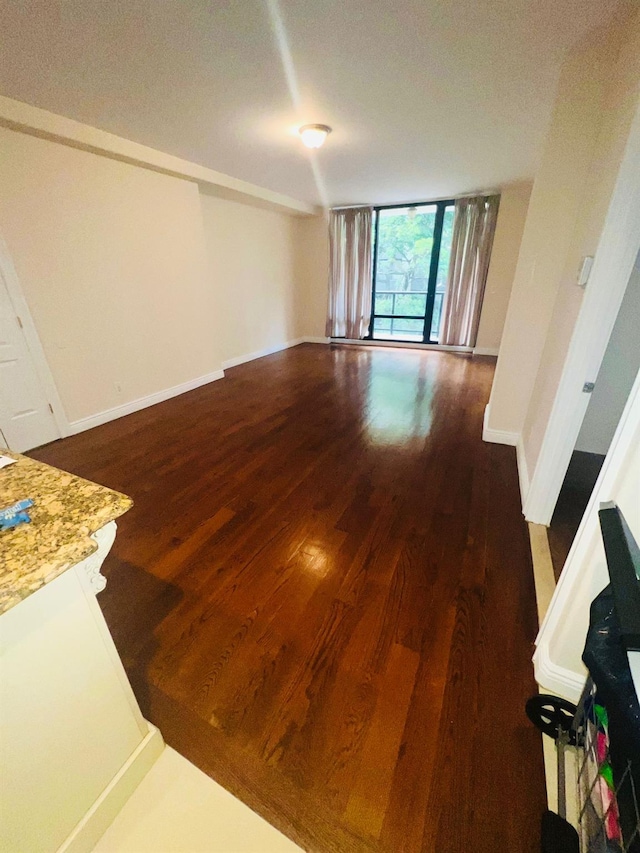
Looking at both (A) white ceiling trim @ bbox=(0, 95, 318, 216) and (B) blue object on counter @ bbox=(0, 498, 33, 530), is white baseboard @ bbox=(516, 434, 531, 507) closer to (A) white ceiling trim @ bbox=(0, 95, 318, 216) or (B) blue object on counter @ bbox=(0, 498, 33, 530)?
(B) blue object on counter @ bbox=(0, 498, 33, 530)

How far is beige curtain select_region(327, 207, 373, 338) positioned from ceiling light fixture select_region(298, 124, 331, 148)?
3319mm

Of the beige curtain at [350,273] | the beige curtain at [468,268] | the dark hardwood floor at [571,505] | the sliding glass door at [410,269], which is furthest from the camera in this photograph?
the beige curtain at [350,273]

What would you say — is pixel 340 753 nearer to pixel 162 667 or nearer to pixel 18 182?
pixel 162 667

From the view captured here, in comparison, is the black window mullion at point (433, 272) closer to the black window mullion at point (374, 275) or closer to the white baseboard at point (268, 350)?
the black window mullion at point (374, 275)

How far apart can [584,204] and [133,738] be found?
305 cm

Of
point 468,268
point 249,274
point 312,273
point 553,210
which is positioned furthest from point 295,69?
point 312,273

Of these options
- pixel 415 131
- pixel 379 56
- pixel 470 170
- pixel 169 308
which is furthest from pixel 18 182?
pixel 470 170

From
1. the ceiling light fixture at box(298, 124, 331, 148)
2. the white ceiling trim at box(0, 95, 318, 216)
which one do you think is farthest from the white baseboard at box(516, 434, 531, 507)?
the white ceiling trim at box(0, 95, 318, 216)

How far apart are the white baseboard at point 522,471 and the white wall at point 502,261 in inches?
137

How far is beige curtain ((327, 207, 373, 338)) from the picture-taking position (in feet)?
19.7

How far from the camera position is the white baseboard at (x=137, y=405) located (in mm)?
3117

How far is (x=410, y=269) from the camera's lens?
615 centimetres

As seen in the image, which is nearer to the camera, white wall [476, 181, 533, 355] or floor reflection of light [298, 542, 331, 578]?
floor reflection of light [298, 542, 331, 578]

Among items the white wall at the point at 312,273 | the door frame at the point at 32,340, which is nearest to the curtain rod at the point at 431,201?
the white wall at the point at 312,273
